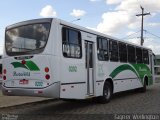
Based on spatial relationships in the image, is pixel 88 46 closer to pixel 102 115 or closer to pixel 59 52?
pixel 59 52

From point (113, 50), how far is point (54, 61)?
5.56 m

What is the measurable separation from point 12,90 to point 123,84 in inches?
286

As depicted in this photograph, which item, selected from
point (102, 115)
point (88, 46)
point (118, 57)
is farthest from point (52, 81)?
point (118, 57)

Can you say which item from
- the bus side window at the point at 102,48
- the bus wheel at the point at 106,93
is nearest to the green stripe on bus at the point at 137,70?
the bus wheel at the point at 106,93

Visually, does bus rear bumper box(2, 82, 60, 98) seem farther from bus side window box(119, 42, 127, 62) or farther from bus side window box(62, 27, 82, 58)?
bus side window box(119, 42, 127, 62)

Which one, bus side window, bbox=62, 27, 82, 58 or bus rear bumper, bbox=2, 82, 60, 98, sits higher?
bus side window, bbox=62, 27, 82, 58

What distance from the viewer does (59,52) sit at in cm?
1174

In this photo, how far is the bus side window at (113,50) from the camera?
53.1 feet

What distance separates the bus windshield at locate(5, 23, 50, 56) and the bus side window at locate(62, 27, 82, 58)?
728 mm

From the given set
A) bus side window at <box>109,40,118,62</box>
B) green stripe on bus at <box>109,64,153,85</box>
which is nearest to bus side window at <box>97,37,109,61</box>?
bus side window at <box>109,40,118,62</box>

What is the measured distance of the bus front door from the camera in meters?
13.7

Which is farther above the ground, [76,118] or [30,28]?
[30,28]

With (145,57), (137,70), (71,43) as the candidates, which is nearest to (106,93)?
(71,43)

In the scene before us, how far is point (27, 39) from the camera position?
12.2 meters
